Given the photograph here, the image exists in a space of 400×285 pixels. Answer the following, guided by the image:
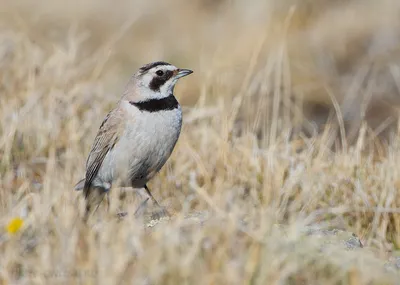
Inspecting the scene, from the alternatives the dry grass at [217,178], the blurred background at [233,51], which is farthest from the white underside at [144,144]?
the blurred background at [233,51]

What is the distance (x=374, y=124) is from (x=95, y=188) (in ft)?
16.9

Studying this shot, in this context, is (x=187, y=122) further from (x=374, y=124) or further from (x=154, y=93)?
(x=374, y=124)

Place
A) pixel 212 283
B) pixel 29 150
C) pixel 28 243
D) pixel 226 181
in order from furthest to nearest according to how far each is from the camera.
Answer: pixel 29 150
pixel 226 181
pixel 28 243
pixel 212 283

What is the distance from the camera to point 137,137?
266 inches

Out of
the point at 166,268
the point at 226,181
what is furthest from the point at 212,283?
the point at 226,181

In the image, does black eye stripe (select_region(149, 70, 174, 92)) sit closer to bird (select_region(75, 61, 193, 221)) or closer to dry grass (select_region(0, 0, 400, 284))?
bird (select_region(75, 61, 193, 221))

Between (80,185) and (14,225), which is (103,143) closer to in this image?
(80,185)

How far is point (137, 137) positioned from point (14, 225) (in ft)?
6.49

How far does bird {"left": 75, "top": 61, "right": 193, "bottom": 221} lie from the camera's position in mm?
6711

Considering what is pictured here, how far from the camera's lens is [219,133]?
7680mm

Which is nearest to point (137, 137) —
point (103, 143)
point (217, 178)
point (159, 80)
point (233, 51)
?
point (103, 143)

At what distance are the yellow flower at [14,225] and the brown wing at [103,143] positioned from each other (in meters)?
1.97

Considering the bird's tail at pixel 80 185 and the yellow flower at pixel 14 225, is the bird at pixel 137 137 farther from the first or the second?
the yellow flower at pixel 14 225

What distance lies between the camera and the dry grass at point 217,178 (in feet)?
14.2
